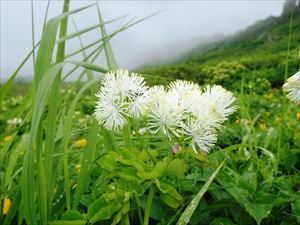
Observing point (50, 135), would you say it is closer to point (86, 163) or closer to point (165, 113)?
point (86, 163)

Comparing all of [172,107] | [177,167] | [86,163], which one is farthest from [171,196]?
[86,163]

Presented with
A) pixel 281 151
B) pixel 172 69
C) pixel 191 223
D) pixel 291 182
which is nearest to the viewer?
pixel 191 223

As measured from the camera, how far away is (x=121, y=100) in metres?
0.88

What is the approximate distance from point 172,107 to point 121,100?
10cm

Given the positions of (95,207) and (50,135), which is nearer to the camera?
(95,207)

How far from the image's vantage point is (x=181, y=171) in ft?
2.74

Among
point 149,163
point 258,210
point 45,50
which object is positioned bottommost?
point 258,210

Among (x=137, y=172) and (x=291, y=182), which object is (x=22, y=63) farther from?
(x=291, y=182)

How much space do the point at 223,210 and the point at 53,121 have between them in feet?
1.41

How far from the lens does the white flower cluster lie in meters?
0.84

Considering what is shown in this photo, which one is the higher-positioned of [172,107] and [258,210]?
[172,107]

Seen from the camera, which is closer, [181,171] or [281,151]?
[181,171]

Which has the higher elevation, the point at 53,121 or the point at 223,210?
the point at 53,121

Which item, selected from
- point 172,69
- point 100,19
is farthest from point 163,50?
point 100,19
